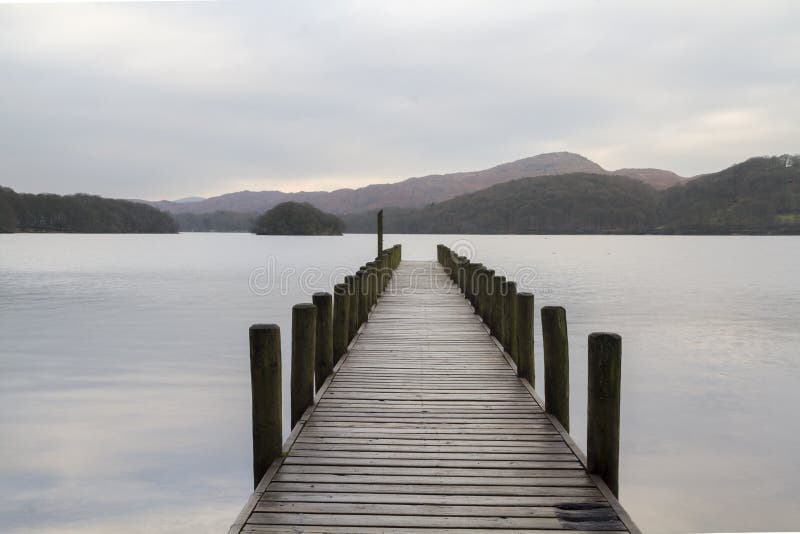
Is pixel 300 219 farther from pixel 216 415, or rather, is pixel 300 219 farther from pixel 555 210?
pixel 216 415

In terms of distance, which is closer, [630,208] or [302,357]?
[302,357]

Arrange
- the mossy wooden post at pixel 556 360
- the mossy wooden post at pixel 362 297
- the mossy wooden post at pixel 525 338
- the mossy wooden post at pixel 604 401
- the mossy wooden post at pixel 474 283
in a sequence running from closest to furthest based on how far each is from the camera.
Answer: the mossy wooden post at pixel 604 401 → the mossy wooden post at pixel 556 360 → the mossy wooden post at pixel 525 338 → the mossy wooden post at pixel 362 297 → the mossy wooden post at pixel 474 283

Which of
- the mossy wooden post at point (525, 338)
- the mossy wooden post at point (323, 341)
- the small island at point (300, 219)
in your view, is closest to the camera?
the mossy wooden post at point (323, 341)

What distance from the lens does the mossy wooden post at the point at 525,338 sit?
764 centimetres

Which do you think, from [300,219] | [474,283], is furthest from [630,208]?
[474,283]

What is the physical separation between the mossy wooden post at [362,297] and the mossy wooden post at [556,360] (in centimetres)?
540

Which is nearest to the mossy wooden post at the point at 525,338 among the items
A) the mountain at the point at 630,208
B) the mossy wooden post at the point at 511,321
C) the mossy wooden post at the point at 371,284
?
the mossy wooden post at the point at 511,321

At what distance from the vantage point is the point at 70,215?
166m

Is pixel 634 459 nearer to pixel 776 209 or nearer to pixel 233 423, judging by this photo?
pixel 233 423

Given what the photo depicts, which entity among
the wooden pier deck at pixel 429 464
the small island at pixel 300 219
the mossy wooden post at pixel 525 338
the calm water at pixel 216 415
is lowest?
the calm water at pixel 216 415

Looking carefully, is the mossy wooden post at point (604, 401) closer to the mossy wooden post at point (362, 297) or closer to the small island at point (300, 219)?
the mossy wooden post at point (362, 297)

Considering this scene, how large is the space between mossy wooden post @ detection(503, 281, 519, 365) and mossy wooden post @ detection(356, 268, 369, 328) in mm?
2864

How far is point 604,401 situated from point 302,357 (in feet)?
9.45

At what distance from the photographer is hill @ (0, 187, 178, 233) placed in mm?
154375
